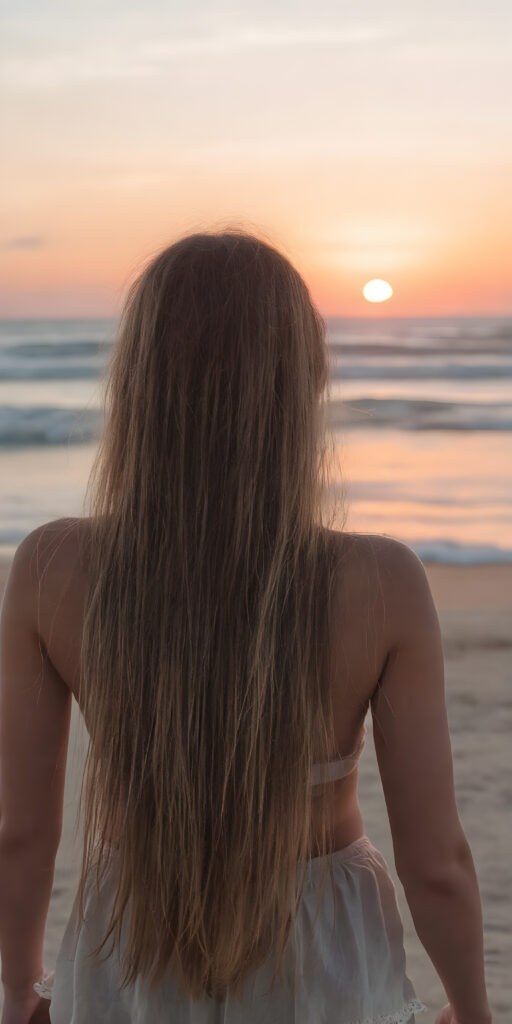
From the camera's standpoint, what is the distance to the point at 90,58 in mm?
14680

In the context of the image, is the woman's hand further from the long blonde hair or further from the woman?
the long blonde hair

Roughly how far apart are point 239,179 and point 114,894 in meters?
16.4

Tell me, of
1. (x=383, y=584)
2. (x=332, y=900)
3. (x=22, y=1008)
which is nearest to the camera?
(x=383, y=584)

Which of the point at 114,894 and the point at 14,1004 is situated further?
the point at 14,1004

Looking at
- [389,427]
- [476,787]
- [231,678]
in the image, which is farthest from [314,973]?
[389,427]

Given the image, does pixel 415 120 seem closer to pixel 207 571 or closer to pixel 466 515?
pixel 466 515

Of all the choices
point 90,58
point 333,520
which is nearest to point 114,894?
point 333,520

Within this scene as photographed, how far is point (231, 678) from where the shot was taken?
1.30 meters

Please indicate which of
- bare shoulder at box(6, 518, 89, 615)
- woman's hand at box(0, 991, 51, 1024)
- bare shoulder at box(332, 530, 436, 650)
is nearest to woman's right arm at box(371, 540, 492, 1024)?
bare shoulder at box(332, 530, 436, 650)

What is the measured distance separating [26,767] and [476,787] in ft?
9.38

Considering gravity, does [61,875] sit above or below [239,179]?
below

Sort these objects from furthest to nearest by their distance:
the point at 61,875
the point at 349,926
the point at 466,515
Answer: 1. the point at 466,515
2. the point at 61,875
3. the point at 349,926

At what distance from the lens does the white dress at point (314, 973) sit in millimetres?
1373

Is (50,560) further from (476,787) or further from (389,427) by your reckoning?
(389,427)
